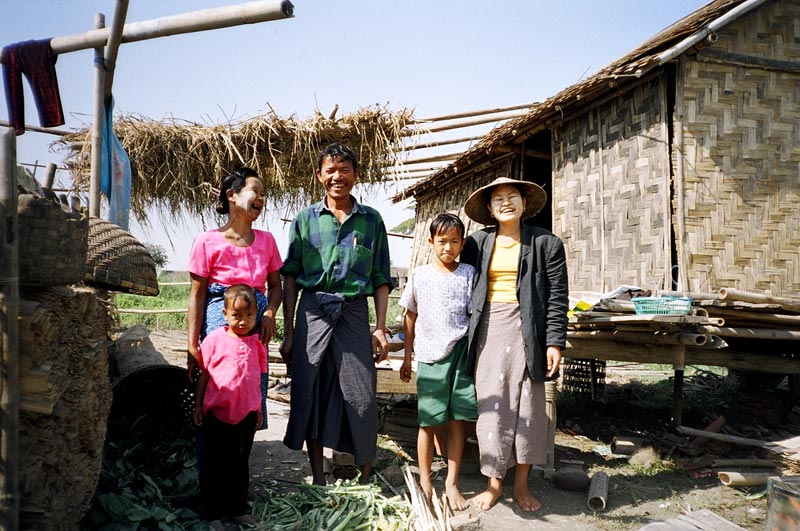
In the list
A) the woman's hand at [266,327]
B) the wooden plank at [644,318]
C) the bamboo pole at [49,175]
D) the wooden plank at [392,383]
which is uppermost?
the bamboo pole at [49,175]

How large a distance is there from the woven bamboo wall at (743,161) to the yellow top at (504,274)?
8.00ft

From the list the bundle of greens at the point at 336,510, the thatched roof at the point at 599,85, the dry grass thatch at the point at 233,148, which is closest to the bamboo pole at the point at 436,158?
the thatched roof at the point at 599,85

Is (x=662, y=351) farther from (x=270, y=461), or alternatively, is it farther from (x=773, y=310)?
(x=270, y=461)

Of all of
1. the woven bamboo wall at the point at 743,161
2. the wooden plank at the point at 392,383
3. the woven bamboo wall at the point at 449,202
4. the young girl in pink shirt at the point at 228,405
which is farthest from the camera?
the woven bamboo wall at the point at 449,202

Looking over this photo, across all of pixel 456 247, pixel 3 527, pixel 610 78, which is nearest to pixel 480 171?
pixel 610 78

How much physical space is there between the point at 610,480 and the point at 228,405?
2965mm

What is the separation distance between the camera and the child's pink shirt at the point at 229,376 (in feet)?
9.59

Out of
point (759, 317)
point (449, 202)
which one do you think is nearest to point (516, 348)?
point (759, 317)

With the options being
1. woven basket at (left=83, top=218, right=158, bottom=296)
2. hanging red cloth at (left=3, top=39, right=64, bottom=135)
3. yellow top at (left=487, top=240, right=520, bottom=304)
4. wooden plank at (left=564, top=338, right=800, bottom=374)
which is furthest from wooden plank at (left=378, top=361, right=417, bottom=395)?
hanging red cloth at (left=3, top=39, right=64, bottom=135)

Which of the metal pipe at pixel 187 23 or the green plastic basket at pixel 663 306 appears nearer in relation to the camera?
the metal pipe at pixel 187 23

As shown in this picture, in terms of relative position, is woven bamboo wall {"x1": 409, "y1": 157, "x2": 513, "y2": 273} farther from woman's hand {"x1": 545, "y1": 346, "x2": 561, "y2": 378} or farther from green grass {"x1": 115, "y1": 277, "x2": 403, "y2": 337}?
woman's hand {"x1": 545, "y1": 346, "x2": 561, "y2": 378}

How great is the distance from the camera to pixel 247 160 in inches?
262

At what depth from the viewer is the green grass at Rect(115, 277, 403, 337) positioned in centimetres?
1395

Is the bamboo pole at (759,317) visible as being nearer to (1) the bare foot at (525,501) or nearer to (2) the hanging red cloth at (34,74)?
(1) the bare foot at (525,501)
